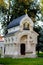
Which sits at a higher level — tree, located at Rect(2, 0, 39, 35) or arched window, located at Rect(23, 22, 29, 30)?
tree, located at Rect(2, 0, 39, 35)

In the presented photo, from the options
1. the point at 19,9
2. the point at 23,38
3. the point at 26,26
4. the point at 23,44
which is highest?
the point at 19,9

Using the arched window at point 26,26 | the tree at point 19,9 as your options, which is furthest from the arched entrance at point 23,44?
the tree at point 19,9

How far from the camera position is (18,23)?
40.7 meters

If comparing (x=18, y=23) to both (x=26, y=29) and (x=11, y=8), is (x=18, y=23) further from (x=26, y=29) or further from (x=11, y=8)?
(x=11, y=8)

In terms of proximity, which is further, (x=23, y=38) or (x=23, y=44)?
(x=23, y=44)

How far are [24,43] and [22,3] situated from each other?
13.3 metres

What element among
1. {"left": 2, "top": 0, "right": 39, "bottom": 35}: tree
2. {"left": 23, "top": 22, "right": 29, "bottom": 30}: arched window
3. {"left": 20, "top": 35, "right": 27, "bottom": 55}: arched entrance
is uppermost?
{"left": 2, "top": 0, "right": 39, "bottom": 35}: tree

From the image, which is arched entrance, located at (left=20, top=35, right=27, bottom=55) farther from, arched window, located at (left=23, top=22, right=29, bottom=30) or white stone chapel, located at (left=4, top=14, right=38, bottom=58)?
arched window, located at (left=23, top=22, right=29, bottom=30)

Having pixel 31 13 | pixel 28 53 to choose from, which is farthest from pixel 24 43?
pixel 31 13

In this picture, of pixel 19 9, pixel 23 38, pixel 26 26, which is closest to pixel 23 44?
pixel 23 38

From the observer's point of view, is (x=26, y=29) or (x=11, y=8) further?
(x=11, y=8)

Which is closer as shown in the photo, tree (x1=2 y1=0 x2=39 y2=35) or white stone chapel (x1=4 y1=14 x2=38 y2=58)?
white stone chapel (x1=4 y1=14 x2=38 y2=58)

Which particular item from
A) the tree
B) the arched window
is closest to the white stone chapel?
the arched window

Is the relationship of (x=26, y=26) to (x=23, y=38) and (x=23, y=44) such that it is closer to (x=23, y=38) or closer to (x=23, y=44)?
(x=23, y=38)
